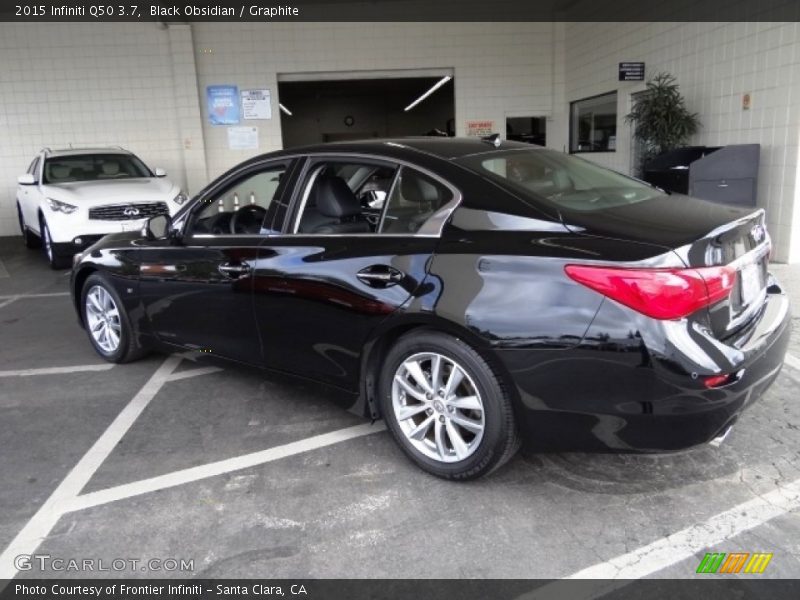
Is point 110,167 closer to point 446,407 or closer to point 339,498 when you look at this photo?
point 339,498

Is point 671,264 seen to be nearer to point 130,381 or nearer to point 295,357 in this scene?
point 295,357

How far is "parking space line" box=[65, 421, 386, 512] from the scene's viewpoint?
3.08 meters

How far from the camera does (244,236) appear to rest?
12.3 feet

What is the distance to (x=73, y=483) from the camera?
322 centimetres

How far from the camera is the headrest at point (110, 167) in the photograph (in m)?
9.91

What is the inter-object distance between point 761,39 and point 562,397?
6.84 m

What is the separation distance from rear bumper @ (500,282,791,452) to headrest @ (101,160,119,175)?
891cm

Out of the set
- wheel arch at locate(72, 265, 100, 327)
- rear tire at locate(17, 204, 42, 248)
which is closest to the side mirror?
wheel arch at locate(72, 265, 100, 327)

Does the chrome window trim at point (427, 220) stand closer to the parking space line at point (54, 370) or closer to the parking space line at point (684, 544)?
the parking space line at point (684, 544)

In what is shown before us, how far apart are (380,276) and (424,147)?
0.77 m

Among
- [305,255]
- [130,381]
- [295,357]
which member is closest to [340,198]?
[305,255]

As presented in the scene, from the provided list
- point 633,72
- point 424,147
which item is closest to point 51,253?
point 424,147

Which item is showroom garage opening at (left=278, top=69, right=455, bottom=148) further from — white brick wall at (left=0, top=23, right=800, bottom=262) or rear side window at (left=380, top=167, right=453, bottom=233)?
rear side window at (left=380, top=167, right=453, bottom=233)

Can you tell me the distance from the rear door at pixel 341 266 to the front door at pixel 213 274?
0.48 feet
